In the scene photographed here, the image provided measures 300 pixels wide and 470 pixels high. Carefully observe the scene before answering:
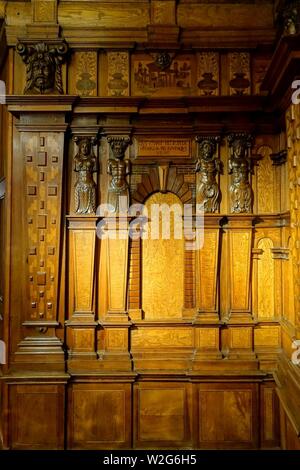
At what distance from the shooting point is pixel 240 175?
15.6 feet

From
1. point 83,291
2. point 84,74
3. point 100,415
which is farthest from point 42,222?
point 100,415

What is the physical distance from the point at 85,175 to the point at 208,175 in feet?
4.02

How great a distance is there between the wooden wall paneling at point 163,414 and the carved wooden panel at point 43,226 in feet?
4.00

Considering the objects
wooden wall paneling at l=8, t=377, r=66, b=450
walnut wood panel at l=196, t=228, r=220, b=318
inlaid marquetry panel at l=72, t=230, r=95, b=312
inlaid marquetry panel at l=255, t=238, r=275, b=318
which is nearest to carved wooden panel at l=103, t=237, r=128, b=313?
inlaid marquetry panel at l=72, t=230, r=95, b=312

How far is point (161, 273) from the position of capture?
15.9 feet

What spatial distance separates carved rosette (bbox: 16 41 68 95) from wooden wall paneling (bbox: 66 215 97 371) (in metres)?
1.30

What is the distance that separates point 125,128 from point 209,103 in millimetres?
862

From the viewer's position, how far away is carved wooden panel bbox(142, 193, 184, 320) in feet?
15.9

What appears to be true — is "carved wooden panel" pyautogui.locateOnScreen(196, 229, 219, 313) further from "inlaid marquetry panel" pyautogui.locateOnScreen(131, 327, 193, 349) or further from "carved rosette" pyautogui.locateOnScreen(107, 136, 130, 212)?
"carved rosette" pyautogui.locateOnScreen(107, 136, 130, 212)

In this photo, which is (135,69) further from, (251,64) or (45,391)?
(45,391)

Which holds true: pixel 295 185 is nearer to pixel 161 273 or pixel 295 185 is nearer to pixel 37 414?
pixel 161 273

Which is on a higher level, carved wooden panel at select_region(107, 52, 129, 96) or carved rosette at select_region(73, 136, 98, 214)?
carved wooden panel at select_region(107, 52, 129, 96)

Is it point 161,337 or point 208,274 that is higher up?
point 208,274

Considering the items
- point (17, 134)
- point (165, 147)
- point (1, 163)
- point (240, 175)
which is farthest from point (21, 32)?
point (240, 175)
